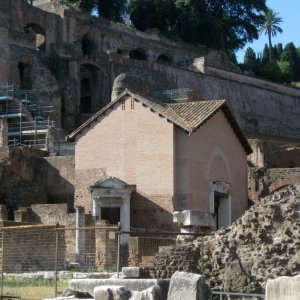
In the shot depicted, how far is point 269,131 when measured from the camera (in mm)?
63406

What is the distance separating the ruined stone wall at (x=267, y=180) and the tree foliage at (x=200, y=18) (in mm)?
33383

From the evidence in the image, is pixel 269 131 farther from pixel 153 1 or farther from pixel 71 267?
pixel 71 267

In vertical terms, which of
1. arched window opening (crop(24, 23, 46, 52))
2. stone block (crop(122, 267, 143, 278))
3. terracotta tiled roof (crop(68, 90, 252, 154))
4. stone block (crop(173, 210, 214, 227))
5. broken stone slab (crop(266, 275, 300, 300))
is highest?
arched window opening (crop(24, 23, 46, 52))

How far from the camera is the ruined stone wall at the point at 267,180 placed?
39875mm

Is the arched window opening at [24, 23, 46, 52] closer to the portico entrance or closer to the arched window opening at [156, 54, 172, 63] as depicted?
the arched window opening at [156, 54, 172, 63]

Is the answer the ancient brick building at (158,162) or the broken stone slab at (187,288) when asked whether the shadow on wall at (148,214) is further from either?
→ the broken stone slab at (187,288)

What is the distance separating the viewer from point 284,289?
11.6 m

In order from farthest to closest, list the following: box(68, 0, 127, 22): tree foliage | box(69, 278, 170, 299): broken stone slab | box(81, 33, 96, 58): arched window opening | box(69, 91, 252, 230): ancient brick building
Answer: box(68, 0, 127, 22): tree foliage < box(81, 33, 96, 58): arched window opening < box(69, 91, 252, 230): ancient brick building < box(69, 278, 170, 299): broken stone slab

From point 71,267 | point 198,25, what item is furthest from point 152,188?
point 198,25

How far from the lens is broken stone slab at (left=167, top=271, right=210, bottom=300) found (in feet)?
46.0

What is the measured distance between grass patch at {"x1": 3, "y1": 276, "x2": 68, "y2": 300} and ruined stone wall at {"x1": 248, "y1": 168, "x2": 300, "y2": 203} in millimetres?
18548

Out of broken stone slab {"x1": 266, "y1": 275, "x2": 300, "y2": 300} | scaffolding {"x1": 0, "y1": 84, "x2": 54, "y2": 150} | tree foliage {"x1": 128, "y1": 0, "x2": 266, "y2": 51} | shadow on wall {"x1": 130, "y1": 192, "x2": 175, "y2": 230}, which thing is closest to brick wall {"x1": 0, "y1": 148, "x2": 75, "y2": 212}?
scaffolding {"x1": 0, "y1": 84, "x2": 54, "y2": 150}

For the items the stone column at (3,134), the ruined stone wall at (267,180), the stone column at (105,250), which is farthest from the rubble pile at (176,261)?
the stone column at (3,134)

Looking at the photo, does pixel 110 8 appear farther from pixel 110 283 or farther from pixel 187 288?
pixel 187 288
